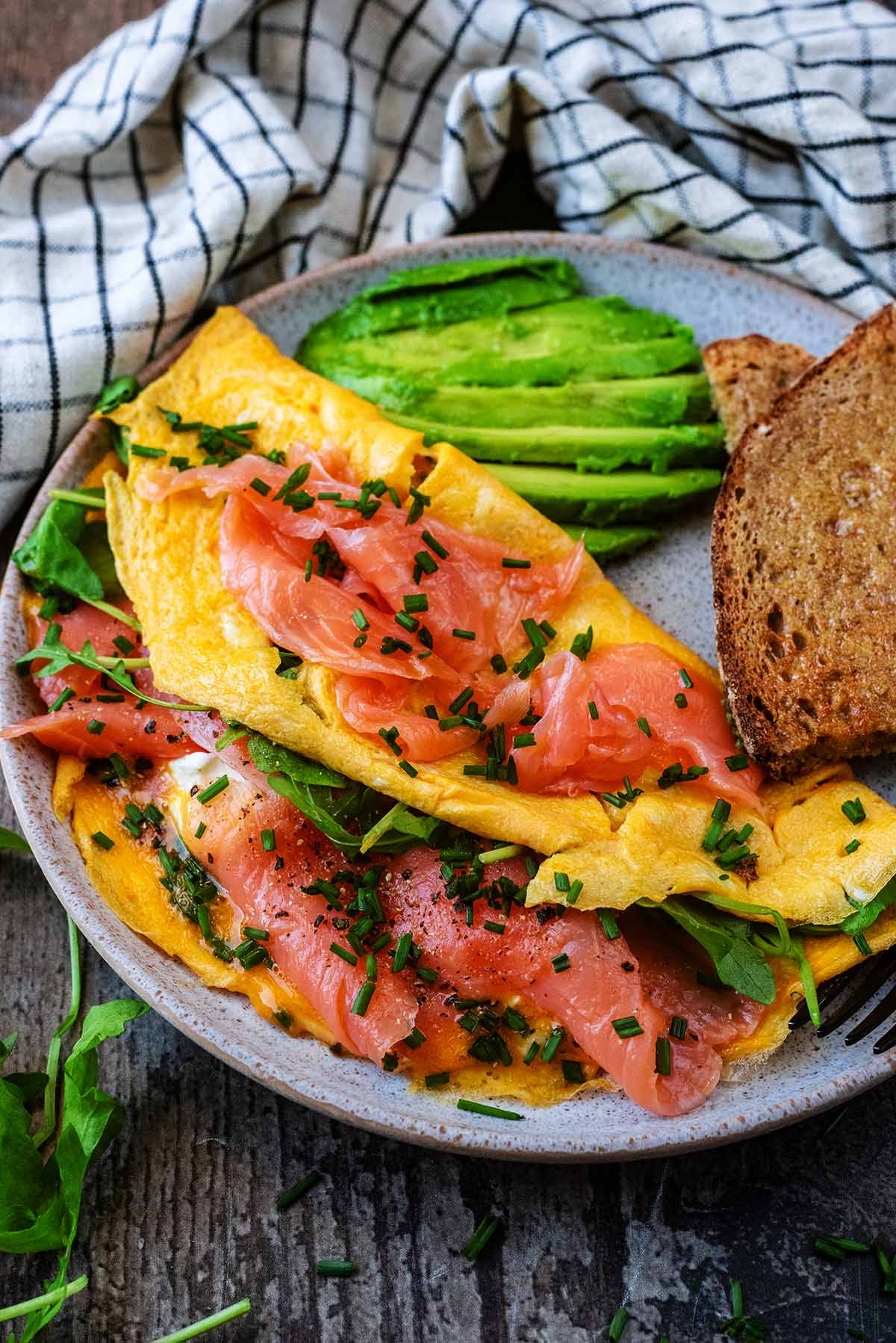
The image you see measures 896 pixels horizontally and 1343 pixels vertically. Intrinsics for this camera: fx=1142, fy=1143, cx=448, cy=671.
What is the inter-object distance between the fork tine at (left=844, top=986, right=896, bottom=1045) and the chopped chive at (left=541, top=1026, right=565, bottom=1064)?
2.28ft

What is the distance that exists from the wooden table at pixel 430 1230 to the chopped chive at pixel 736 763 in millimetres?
913

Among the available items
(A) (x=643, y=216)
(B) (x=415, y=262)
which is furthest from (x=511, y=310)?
(A) (x=643, y=216)

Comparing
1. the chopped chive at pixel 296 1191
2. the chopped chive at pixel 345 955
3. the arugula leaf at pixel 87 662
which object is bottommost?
the chopped chive at pixel 296 1191

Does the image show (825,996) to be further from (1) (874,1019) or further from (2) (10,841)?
(2) (10,841)

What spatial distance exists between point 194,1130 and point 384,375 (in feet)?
7.17

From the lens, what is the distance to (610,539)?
11.2 feet

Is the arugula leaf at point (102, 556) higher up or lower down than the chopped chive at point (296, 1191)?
higher up

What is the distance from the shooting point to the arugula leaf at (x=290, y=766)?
2.75 m

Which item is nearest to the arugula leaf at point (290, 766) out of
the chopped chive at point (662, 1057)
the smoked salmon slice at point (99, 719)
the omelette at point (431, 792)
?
the omelette at point (431, 792)

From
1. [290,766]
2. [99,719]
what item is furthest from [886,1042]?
[99,719]

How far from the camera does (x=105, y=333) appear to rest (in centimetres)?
351

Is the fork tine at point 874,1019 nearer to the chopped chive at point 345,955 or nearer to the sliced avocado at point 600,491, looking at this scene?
the chopped chive at point 345,955

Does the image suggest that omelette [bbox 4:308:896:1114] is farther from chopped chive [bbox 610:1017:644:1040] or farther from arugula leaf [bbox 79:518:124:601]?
arugula leaf [bbox 79:518:124:601]

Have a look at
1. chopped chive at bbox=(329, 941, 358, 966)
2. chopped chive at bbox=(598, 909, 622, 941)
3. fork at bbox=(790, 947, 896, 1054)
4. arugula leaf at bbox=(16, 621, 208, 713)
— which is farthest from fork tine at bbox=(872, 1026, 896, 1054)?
arugula leaf at bbox=(16, 621, 208, 713)
